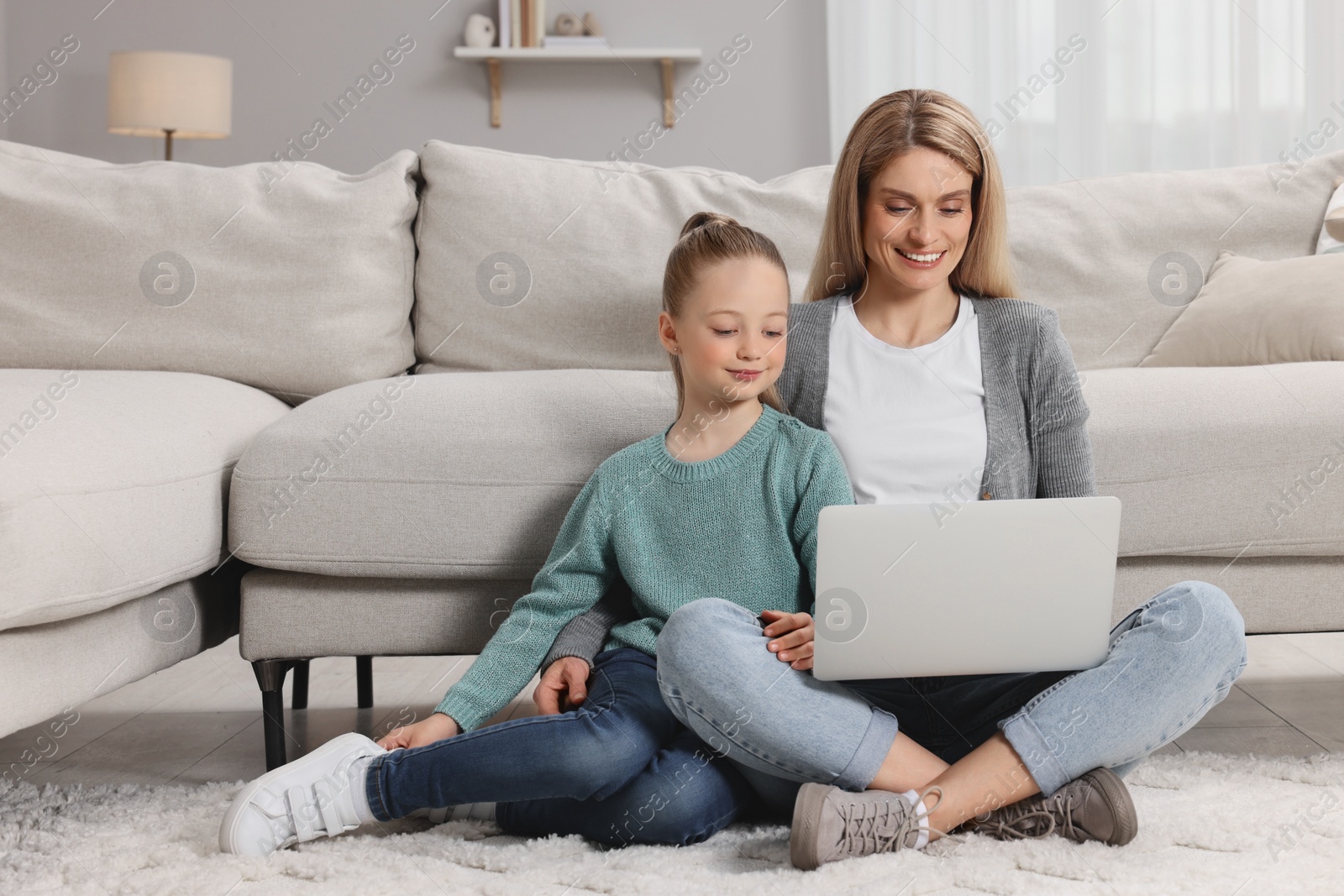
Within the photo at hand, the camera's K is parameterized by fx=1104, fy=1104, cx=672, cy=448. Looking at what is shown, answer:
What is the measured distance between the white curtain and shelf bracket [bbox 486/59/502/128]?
3.08ft

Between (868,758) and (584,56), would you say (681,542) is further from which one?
(584,56)

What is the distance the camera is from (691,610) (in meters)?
0.97

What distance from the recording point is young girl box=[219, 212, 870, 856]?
0.98 m

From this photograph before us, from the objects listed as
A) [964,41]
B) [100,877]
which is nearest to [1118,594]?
[100,877]

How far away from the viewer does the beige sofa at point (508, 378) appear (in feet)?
3.84

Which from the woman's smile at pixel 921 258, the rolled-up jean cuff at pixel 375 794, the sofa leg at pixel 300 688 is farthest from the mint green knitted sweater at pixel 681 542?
the sofa leg at pixel 300 688

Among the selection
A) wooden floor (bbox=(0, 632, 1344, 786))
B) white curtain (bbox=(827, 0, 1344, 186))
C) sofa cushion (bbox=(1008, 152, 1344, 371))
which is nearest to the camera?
wooden floor (bbox=(0, 632, 1344, 786))

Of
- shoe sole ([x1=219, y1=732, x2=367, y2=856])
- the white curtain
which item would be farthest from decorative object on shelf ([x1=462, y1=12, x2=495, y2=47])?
shoe sole ([x1=219, y1=732, x2=367, y2=856])

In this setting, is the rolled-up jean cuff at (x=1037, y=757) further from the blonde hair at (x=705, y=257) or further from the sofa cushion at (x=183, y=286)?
the sofa cushion at (x=183, y=286)

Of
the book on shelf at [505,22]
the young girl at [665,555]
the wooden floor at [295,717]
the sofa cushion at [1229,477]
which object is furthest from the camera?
the book on shelf at [505,22]

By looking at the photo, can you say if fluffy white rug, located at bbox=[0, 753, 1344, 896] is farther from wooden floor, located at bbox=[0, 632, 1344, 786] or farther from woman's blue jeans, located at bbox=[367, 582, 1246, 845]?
wooden floor, located at bbox=[0, 632, 1344, 786]

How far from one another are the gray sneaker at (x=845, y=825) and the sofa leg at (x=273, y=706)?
569 mm

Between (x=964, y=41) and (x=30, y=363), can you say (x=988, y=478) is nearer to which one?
(x=30, y=363)

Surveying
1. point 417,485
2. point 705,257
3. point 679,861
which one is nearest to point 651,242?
point 705,257
